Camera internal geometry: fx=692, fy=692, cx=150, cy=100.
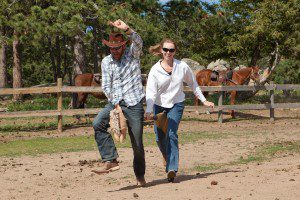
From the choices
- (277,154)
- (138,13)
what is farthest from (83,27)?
(277,154)

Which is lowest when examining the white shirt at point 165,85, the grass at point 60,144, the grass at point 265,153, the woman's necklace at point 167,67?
the grass at point 60,144

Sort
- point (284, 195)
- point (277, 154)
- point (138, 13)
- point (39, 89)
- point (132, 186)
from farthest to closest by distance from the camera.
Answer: point (138, 13) → point (39, 89) → point (277, 154) → point (132, 186) → point (284, 195)

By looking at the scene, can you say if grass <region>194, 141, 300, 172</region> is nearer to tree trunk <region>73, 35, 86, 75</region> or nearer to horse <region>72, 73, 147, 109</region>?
horse <region>72, 73, 147, 109</region>

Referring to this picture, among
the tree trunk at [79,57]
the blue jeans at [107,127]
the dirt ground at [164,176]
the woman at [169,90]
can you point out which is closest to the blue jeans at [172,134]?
the woman at [169,90]

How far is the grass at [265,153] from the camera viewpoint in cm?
1207

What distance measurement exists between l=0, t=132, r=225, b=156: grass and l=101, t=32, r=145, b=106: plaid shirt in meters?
6.39

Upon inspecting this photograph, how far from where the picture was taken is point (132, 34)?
8.96m

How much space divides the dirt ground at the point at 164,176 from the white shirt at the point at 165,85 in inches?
45.3

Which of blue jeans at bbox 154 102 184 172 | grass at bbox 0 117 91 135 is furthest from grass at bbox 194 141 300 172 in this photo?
grass at bbox 0 117 91 135

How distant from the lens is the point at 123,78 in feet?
29.4

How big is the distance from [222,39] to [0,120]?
12.9 m

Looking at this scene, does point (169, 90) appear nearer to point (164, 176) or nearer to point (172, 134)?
point (172, 134)

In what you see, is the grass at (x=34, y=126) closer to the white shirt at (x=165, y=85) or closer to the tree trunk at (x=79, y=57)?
the tree trunk at (x=79, y=57)

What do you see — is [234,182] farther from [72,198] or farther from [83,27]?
[83,27]
